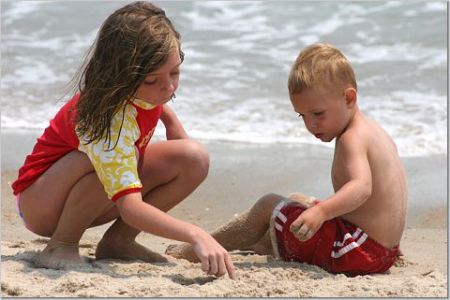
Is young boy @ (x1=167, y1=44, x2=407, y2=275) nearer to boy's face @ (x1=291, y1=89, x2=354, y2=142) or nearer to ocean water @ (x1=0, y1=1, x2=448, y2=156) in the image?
boy's face @ (x1=291, y1=89, x2=354, y2=142)

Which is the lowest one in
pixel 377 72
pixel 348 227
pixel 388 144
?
pixel 377 72

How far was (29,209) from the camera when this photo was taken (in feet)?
10.7

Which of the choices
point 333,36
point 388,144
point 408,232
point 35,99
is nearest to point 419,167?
point 408,232

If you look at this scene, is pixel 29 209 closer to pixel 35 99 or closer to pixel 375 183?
pixel 375 183

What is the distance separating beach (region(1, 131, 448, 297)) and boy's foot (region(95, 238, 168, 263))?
45mm

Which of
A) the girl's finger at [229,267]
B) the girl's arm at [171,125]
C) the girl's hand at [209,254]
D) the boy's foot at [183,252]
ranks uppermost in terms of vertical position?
the girl's arm at [171,125]

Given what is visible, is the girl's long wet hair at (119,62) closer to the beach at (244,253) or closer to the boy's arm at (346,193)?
the beach at (244,253)

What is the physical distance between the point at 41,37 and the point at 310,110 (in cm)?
557

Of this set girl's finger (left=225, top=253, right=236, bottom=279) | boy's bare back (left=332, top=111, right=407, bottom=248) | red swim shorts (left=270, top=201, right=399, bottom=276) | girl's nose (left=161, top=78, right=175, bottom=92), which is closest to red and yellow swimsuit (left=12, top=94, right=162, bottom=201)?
girl's nose (left=161, top=78, right=175, bottom=92)

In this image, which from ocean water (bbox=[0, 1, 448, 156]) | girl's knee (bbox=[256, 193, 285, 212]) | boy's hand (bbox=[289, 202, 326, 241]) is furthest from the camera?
ocean water (bbox=[0, 1, 448, 156])

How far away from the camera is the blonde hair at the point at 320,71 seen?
3123 millimetres

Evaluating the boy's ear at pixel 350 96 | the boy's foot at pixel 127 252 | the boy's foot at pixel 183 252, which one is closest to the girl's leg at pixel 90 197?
the boy's foot at pixel 127 252

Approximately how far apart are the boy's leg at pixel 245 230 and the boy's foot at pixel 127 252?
0.37 feet

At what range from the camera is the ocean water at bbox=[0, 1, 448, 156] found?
5762 millimetres
